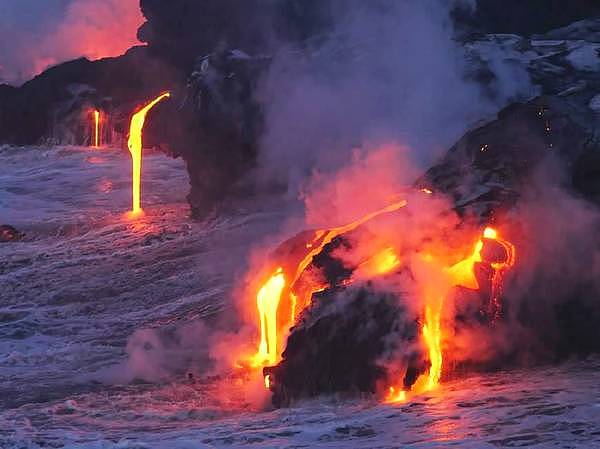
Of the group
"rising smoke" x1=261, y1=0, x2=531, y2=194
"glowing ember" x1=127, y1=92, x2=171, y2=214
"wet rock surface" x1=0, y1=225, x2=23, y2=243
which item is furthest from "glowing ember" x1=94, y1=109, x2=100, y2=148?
"rising smoke" x1=261, y1=0, x2=531, y2=194

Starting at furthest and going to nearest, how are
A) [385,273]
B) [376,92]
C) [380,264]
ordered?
[376,92], [380,264], [385,273]

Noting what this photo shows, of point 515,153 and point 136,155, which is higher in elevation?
point 136,155

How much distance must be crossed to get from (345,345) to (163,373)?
2.27 metres

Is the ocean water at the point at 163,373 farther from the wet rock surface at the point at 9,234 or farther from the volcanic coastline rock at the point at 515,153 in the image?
the volcanic coastline rock at the point at 515,153

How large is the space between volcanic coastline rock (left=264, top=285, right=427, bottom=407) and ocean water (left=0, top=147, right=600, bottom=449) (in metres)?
0.19

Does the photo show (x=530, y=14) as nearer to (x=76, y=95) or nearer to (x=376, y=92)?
(x=376, y=92)

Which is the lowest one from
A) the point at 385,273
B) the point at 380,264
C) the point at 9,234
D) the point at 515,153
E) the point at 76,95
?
the point at 385,273

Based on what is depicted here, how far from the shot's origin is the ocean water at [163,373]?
247 inches

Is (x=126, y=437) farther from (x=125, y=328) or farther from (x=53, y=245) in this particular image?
(x=53, y=245)

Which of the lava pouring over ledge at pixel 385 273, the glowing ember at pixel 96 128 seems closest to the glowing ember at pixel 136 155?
the lava pouring over ledge at pixel 385 273

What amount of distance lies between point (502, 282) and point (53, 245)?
9947 millimetres

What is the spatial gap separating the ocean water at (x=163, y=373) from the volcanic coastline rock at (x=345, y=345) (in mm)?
186

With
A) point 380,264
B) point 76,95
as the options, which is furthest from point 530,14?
point 76,95

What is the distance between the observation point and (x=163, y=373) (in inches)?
359
